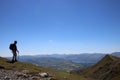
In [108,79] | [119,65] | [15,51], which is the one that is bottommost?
[108,79]

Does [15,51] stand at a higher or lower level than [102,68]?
higher

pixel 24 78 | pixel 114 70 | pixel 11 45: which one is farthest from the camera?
pixel 114 70

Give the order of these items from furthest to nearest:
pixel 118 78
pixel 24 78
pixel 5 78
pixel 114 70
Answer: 1. pixel 114 70
2. pixel 118 78
3. pixel 24 78
4. pixel 5 78

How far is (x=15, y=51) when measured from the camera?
41562mm

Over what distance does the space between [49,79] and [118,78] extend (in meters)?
111

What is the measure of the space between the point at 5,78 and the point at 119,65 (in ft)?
467

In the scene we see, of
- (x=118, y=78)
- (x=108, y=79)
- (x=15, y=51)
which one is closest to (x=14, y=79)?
(x=15, y=51)

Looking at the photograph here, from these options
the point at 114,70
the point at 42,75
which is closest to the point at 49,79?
the point at 42,75

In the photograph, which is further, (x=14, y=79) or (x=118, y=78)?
(x=118, y=78)

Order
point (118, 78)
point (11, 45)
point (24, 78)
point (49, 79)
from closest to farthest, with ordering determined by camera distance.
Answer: point (24, 78) < point (49, 79) < point (11, 45) < point (118, 78)

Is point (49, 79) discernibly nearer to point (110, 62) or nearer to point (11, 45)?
point (11, 45)

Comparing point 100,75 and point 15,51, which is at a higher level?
point 15,51

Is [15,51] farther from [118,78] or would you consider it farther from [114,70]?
[114,70]

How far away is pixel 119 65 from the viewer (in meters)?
152
